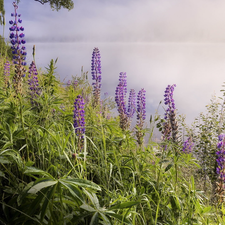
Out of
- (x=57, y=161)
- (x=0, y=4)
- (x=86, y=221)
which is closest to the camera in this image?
(x=86, y=221)

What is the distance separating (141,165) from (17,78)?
1.31 metres

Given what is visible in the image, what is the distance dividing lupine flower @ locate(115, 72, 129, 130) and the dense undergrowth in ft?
0.06

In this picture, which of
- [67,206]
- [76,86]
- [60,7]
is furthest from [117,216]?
[60,7]

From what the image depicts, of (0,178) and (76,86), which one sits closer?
(0,178)

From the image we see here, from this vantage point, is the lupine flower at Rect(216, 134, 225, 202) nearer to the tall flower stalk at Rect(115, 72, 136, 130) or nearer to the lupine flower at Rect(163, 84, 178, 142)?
the lupine flower at Rect(163, 84, 178, 142)

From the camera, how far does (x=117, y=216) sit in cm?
136

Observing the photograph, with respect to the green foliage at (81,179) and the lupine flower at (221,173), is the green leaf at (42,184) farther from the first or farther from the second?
the lupine flower at (221,173)

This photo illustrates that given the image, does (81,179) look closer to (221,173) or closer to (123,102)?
(221,173)

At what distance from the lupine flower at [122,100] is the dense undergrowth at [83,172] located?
0.06 ft

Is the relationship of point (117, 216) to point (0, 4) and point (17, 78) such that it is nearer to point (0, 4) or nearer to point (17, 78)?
point (17, 78)

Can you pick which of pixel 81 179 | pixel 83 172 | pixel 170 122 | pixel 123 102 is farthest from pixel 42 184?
pixel 123 102

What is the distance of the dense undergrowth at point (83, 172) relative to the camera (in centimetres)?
138

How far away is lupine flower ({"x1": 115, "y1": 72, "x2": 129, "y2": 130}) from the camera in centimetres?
332

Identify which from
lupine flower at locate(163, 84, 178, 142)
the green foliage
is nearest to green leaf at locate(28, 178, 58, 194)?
the green foliage
